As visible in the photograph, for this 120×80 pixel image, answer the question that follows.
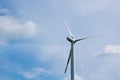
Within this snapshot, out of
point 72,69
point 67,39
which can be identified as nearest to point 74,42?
point 67,39

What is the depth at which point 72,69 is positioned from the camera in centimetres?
10644

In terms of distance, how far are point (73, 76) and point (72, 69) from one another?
217 cm

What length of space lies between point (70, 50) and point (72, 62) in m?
8.46

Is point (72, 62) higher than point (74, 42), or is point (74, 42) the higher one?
point (74, 42)

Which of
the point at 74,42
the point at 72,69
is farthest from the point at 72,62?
the point at 74,42

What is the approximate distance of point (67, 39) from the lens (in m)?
115

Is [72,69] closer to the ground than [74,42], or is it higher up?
closer to the ground

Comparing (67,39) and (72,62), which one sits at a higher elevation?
(67,39)

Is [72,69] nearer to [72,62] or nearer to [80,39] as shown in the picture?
[72,62]

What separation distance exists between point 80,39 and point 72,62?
811cm

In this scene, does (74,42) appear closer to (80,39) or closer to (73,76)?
(80,39)

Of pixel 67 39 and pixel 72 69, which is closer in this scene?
pixel 72 69

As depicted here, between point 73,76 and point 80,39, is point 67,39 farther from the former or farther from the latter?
point 73,76

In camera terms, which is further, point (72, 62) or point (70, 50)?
point (70, 50)
